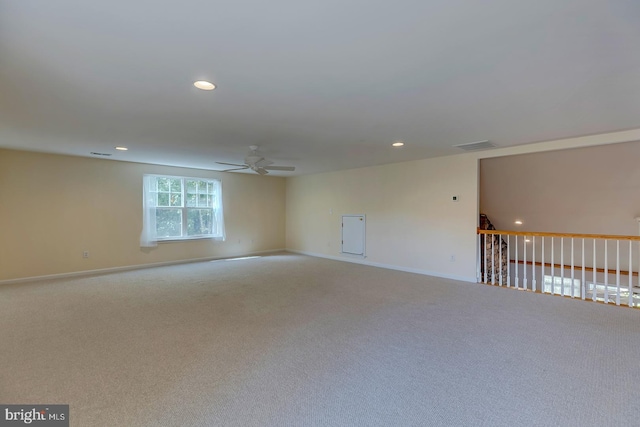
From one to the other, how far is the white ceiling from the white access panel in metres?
3.27

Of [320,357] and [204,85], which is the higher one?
[204,85]

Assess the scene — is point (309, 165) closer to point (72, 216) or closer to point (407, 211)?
point (407, 211)

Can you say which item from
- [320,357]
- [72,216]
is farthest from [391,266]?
[72,216]

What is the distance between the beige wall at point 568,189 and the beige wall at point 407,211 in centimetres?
144

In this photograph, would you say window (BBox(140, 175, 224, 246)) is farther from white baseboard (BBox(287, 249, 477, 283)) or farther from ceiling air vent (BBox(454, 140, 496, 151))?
ceiling air vent (BBox(454, 140, 496, 151))

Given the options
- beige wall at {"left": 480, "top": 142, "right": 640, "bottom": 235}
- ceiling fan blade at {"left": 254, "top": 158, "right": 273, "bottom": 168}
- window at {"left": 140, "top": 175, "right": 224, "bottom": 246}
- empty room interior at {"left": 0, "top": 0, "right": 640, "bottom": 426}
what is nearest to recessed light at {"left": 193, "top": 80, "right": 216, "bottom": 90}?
empty room interior at {"left": 0, "top": 0, "right": 640, "bottom": 426}

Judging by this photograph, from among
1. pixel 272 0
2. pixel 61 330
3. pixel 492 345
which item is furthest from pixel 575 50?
pixel 61 330

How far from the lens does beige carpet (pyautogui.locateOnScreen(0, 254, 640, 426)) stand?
1846 millimetres

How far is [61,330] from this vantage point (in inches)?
120

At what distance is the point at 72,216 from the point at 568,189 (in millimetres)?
10589

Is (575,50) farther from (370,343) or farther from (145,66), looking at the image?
(145,66)

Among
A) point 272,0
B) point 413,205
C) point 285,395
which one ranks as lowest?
point 285,395

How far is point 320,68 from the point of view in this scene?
7.06 feet

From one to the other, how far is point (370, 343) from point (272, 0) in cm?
276
